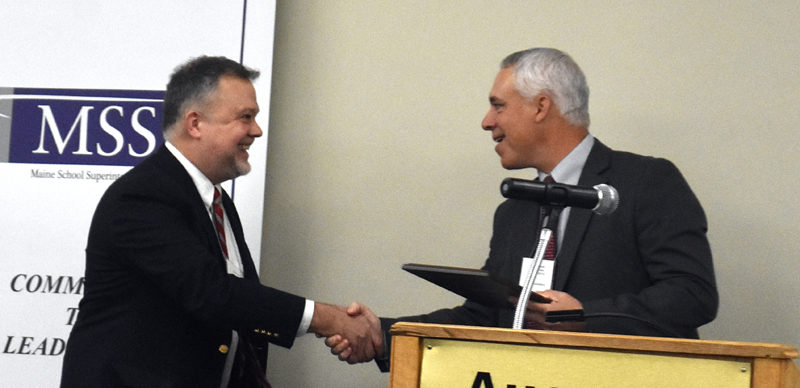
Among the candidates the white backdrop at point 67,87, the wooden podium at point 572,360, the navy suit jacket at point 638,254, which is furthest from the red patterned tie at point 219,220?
the wooden podium at point 572,360

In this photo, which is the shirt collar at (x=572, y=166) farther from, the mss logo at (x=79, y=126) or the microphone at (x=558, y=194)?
the mss logo at (x=79, y=126)

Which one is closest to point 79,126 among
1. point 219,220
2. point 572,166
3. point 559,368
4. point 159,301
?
point 219,220

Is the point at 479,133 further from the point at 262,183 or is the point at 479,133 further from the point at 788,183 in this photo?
the point at 788,183

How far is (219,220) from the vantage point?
3.07 m

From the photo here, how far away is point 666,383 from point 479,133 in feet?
6.41

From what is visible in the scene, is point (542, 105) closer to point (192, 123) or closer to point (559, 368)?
point (192, 123)

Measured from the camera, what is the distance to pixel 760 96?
3.41m

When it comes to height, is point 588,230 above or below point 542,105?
below

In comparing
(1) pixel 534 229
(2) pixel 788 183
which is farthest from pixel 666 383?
(2) pixel 788 183

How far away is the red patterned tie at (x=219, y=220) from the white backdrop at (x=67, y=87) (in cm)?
24

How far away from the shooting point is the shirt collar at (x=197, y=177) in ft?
9.84

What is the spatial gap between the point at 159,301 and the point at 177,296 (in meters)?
0.09

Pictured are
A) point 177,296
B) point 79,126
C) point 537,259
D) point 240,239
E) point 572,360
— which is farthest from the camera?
point 79,126

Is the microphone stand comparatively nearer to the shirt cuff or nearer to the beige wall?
the shirt cuff
